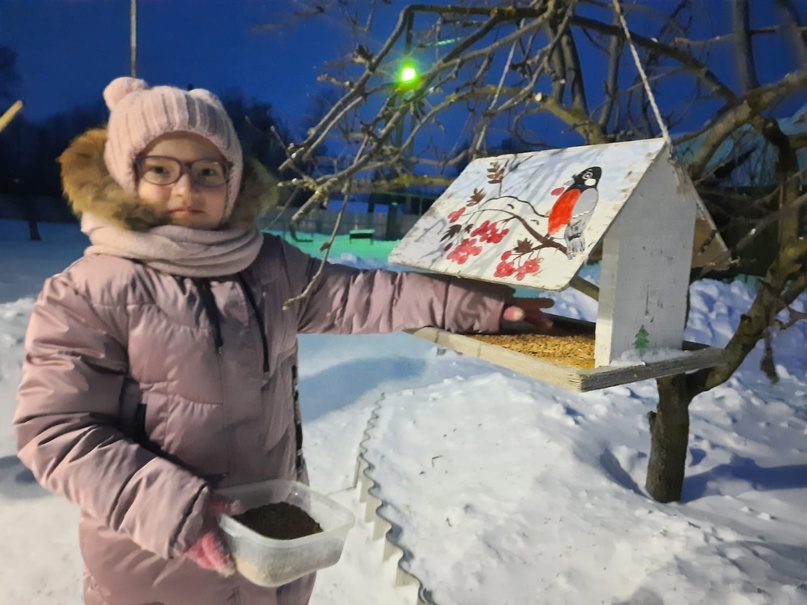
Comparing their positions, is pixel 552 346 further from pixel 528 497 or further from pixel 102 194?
pixel 528 497

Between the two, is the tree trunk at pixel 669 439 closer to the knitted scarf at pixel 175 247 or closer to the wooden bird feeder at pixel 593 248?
the wooden bird feeder at pixel 593 248

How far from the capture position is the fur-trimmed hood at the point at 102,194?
92cm

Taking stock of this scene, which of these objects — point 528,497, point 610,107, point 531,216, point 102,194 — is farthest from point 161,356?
point 610,107

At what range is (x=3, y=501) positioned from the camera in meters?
2.37

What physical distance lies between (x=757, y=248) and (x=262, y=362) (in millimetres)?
5205

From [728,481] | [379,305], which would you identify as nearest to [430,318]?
[379,305]

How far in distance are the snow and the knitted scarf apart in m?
1.34

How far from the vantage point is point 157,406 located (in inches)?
35.4

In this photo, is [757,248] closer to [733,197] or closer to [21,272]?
[733,197]

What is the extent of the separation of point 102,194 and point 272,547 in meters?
0.62

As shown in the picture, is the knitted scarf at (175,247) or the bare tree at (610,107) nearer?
the knitted scarf at (175,247)

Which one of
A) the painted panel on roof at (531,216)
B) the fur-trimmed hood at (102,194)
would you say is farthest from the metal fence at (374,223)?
the fur-trimmed hood at (102,194)

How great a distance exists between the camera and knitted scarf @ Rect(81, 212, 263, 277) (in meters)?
0.91

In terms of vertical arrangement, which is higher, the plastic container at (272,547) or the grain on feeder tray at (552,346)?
the grain on feeder tray at (552,346)
